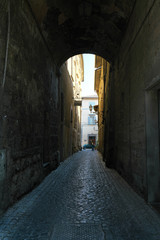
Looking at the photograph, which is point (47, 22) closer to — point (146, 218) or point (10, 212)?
point (10, 212)

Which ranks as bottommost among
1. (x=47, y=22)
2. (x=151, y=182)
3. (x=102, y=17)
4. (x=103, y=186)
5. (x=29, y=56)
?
(x=103, y=186)

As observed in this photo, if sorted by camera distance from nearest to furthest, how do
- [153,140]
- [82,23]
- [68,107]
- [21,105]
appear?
[153,140]
[21,105]
[82,23]
[68,107]

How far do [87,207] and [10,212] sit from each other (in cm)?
133

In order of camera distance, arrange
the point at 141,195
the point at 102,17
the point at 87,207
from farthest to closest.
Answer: the point at 102,17
the point at 141,195
the point at 87,207

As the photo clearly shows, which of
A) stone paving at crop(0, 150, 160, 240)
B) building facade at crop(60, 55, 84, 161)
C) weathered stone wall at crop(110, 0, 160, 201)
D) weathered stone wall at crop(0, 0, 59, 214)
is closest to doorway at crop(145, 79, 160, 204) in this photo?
weathered stone wall at crop(110, 0, 160, 201)

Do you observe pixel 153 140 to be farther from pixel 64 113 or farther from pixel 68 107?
pixel 68 107

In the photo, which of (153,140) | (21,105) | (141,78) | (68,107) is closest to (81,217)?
(153,140)

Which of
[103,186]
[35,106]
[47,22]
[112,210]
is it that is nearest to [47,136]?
[35,106]

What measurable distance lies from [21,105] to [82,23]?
14.3 feet

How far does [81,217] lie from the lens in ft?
9.99

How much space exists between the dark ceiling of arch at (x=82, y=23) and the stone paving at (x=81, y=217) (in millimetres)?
4536

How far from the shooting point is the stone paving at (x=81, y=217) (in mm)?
2510

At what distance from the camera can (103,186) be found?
5.05m

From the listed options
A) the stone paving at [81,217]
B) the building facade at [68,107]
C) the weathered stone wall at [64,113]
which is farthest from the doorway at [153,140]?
the weathered stone wall at [64,113]
